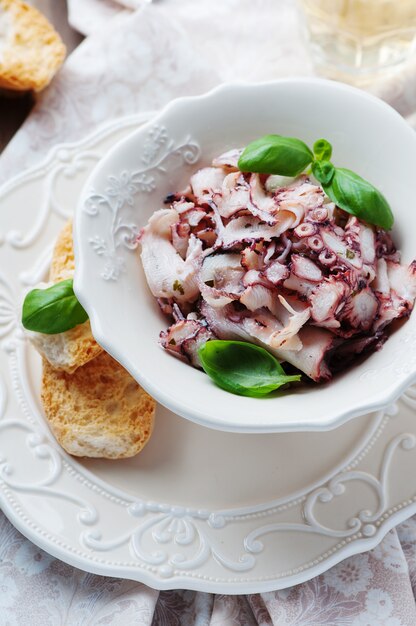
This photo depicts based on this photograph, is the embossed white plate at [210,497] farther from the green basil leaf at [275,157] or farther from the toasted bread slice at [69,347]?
the green basil leaf at [275,157]

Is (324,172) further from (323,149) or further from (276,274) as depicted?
(276,274)

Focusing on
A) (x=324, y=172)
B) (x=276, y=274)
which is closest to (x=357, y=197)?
(x=324, y=172)

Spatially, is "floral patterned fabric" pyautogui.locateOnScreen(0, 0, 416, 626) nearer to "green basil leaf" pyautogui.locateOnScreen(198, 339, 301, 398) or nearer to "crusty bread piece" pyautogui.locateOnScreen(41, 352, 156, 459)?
"crusty bread piece" pyautogui.locateOnScreen(41, 352, 156, 459)

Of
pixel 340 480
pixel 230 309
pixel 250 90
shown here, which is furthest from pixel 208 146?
pixel 340 480

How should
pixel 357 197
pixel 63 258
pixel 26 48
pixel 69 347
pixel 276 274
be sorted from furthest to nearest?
pixel 26 48 < pixel 63 258 < pixel 69 347 < pixel 357 197 < pixel 276 274

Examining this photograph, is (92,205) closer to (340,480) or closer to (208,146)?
(208,146)
